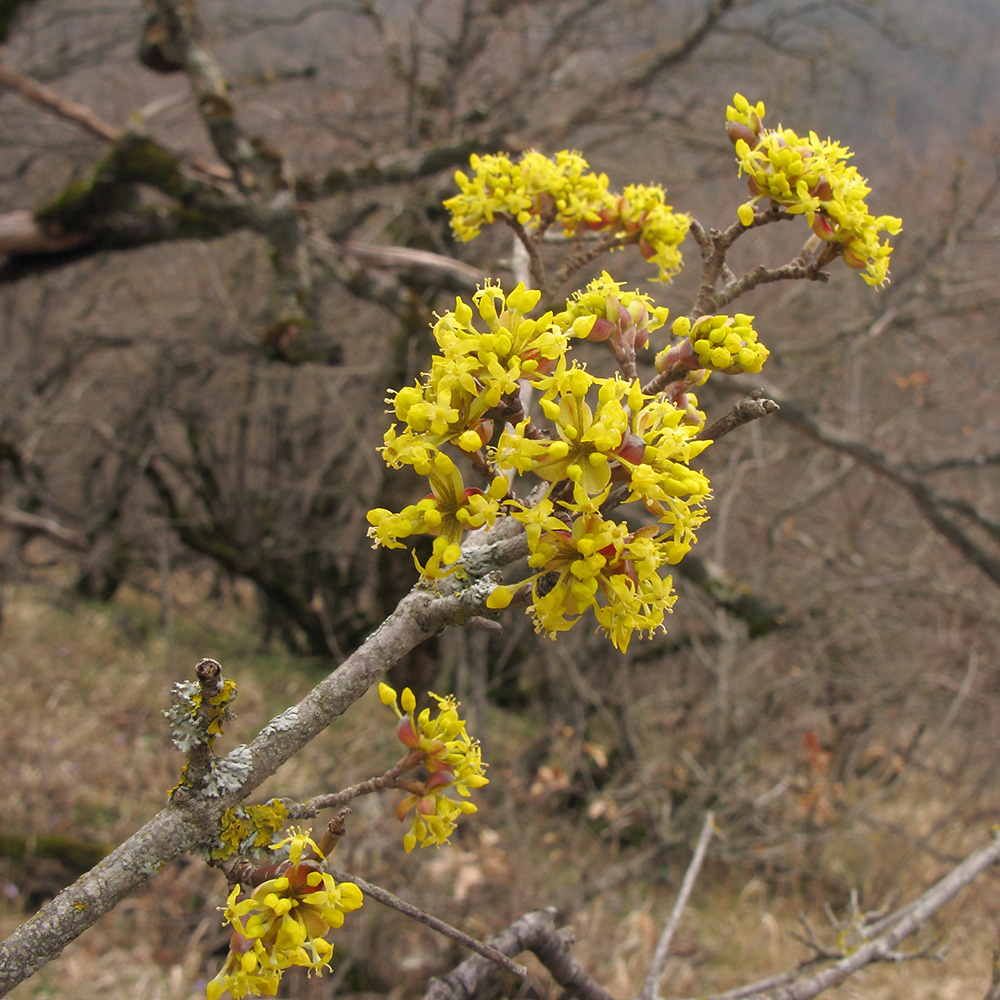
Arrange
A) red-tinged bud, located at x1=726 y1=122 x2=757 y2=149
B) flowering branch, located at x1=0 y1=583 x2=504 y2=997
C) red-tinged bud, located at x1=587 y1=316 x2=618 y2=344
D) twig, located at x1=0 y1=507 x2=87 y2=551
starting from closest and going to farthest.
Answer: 1. flowering branch, located at x1=0 y1=583 x2=504 y2=997
2. red-tinged bud, located at x1=587 y1=316 x2=618 y2=344
3. red-tinged bud, located at x1=726 y1=122 x2=757 y2=149
4. twig, located at x1=0 y1=507 x2=87 y2=551

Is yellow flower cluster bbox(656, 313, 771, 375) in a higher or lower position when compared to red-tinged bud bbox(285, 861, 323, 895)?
higher

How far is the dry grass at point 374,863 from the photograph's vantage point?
12.1ft

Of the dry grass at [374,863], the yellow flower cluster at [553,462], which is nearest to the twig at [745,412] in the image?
the yellow flower cluster at [553,462]

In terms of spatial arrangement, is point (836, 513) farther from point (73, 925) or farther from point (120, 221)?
point (73, 925)

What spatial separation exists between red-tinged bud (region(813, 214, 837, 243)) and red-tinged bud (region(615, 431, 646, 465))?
0.57 meters

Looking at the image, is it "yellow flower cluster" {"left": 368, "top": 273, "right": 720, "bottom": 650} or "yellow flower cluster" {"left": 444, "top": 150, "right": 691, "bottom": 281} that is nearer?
"yellow flower cluster" {"left": 368, "top": 273, "right": 720, "bottom": 650}

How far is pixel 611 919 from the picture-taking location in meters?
4.30

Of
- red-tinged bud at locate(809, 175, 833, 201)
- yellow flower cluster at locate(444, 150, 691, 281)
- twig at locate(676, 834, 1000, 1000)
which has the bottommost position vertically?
twig at locate(676, 834, 1000, 1000)

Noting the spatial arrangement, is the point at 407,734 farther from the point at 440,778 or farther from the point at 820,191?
the point at 820,191

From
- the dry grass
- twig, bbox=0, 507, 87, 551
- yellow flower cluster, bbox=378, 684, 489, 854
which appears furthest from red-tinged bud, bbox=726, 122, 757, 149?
twig, bbox=0, 507, 87, 551

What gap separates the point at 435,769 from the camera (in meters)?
1.14

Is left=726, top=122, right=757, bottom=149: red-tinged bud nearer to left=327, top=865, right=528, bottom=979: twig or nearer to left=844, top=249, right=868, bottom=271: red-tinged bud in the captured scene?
left=844, top=249, right=868, bottom=271: red-tinged bud

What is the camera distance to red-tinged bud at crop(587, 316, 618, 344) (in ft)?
3.37

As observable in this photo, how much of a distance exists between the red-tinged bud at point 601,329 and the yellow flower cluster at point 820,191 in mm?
292
